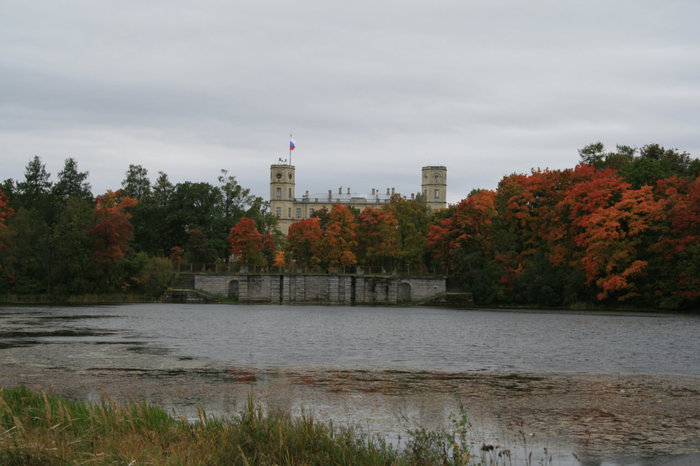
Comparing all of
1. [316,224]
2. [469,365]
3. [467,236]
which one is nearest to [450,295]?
[467,236]

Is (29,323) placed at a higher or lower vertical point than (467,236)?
lower

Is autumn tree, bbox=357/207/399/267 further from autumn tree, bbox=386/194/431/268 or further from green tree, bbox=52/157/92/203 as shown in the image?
green tree, bbox=52/157/92/203

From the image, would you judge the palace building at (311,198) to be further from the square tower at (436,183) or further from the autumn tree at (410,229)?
the autumn tree at (410,229)

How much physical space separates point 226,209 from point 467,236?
3362 cm

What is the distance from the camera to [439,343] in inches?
1182

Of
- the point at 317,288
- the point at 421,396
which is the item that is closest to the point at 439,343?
the point at 421,396

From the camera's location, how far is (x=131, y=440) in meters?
8.29

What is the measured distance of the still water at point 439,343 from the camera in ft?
71.9

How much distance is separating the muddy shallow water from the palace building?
4791 inches

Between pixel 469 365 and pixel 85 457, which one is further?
pixel 469 365

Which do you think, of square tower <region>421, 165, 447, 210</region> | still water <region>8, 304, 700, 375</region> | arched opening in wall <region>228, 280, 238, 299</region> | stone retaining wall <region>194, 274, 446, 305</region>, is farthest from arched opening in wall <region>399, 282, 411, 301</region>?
square tower <region>421, 165, 447, 210</region>

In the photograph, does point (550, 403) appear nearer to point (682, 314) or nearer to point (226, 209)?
point (682, 314)

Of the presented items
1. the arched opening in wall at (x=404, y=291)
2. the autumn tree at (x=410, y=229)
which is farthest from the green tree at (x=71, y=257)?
the autumn tree at (x=410, y=229)

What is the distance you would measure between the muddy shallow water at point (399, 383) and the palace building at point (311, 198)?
122 m
